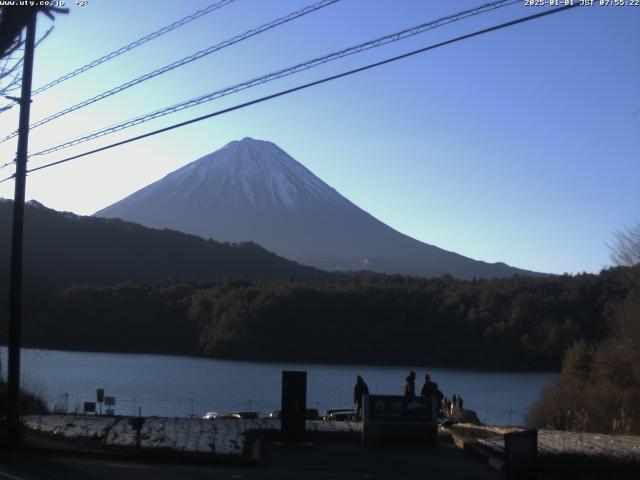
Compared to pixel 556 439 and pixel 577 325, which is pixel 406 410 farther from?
pixel 577 325

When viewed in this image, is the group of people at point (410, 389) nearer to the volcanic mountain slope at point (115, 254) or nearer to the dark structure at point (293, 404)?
the dark structure at point (293, 404)

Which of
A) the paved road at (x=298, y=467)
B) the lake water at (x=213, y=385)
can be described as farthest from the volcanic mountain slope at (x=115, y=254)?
the paved road at (x=298, y=467)

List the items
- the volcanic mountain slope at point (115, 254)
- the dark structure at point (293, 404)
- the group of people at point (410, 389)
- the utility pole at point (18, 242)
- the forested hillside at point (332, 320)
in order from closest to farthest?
the utility pole at point (18, 242) → the dark structure at point (293, 404) → the group of people at point (410, 389) → the forested hillside at point (332, 320) → the volcanic mountain slope at point (115, 254)

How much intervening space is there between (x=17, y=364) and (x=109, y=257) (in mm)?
67959

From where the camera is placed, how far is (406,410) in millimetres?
17656

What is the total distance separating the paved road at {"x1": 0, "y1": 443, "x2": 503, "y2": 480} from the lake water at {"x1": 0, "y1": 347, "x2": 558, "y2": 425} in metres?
13.9

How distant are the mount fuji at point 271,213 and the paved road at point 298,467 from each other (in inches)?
4964

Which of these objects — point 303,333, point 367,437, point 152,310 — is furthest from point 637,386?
point 152,310

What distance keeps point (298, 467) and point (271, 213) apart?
465 ft

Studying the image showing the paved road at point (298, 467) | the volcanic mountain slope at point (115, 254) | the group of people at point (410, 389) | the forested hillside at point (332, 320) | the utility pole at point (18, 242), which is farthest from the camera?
the volcanic mountain slope at point (115, 254)

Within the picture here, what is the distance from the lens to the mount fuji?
148 metres

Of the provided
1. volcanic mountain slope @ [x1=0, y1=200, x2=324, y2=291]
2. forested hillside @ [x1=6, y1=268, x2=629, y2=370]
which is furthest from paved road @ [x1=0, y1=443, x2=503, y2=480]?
forested hillside @ [x1=6, y1=268, x2=629, y2=370]

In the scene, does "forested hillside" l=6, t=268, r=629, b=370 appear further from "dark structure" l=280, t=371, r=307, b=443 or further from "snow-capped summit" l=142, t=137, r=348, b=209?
"snow-capped summit" l=142, t=137, r=348, b=209

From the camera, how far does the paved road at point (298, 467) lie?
13852 mm
